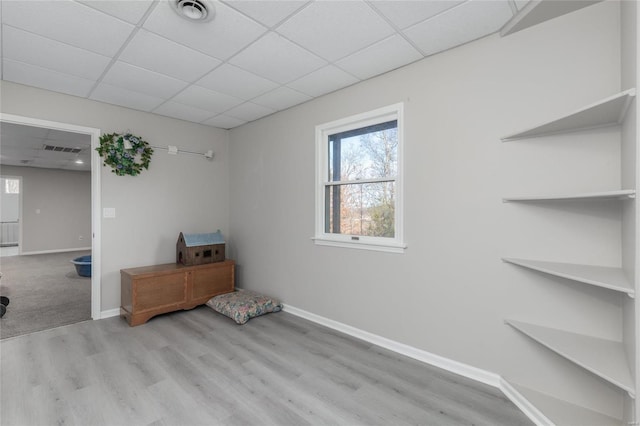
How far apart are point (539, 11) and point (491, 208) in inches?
49.8

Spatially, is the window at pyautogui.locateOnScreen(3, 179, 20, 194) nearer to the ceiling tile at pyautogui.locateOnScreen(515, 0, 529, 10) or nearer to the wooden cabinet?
the wooden cabinet

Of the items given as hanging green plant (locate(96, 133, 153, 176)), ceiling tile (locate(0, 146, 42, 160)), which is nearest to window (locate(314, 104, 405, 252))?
hanging green plant (locate(96, 133, 153, 176))

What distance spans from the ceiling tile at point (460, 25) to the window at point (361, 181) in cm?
56

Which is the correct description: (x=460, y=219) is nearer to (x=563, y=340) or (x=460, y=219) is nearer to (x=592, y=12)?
(x=563, y=340)

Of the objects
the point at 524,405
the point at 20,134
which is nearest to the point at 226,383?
the point at 524,405

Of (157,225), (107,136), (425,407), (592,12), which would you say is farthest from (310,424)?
(107,136)

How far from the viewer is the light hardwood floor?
6.04 ft

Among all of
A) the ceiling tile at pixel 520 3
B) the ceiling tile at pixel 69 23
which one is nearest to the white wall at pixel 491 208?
the ceiling tile at pixel 520 3

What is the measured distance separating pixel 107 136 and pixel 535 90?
4206mm

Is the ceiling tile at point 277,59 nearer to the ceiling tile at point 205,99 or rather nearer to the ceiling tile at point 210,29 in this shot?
the ceiling tile at point 210,29

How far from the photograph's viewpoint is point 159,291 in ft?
11.4

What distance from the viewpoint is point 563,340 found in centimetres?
175

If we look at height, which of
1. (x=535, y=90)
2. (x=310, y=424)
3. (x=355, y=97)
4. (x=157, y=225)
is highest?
(x=355, y=97)

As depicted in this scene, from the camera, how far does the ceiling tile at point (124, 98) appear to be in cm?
317
